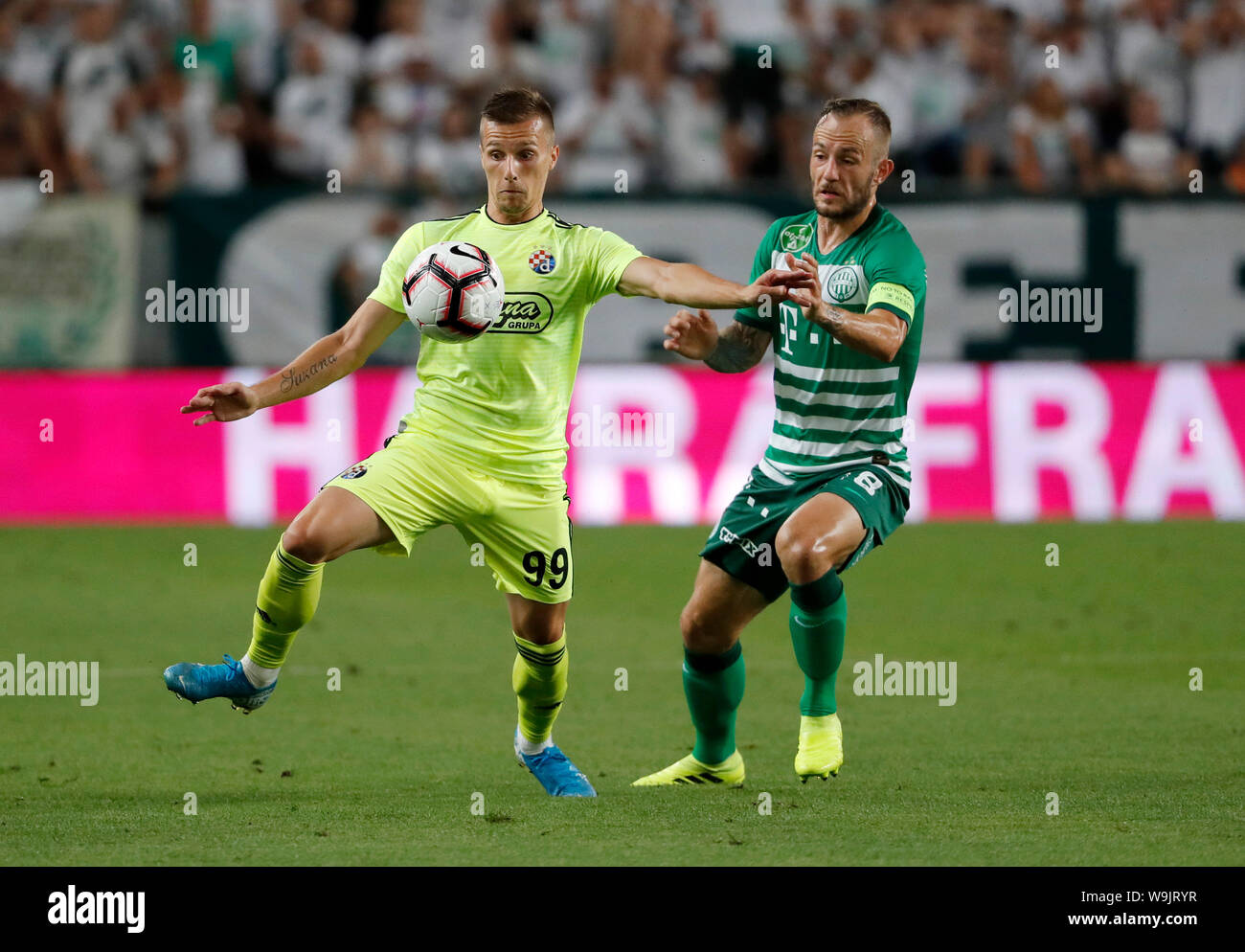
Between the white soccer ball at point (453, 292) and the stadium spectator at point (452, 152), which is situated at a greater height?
the stadium spectator at point (452, 152)

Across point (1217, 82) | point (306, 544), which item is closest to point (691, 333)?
point (306, 544)

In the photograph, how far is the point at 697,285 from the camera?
19.2ft

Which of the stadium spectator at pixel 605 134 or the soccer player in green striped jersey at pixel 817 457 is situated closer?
the soccer player in green striped jersey at pixel 817 457

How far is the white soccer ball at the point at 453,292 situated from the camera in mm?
5961

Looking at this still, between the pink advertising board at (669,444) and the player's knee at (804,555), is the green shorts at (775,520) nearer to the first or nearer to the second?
the player's knee at (804,555)

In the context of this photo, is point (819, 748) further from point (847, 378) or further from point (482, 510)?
point (482, 510)

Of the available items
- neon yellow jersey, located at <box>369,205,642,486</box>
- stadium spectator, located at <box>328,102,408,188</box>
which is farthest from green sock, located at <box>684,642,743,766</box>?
stadium spectator, located at <box>328,102,408,188</box>

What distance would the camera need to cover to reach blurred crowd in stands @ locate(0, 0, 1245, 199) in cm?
1495

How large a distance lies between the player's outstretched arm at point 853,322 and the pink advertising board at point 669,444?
23.6 ft

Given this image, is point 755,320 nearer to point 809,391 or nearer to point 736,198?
point 809,391

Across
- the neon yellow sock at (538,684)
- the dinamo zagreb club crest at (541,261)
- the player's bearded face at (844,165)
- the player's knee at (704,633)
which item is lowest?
the neon yellow sock at (538,684)

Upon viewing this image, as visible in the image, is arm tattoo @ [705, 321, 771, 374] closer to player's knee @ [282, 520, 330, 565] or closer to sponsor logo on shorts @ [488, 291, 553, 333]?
sponsor logo on shorts @ [488, 291, 553, 333]

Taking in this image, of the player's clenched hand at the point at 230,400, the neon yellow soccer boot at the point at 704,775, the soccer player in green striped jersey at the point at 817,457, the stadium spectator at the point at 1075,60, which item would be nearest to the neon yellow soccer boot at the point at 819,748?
the soccer player in green striped jersey at the point at 817,457
